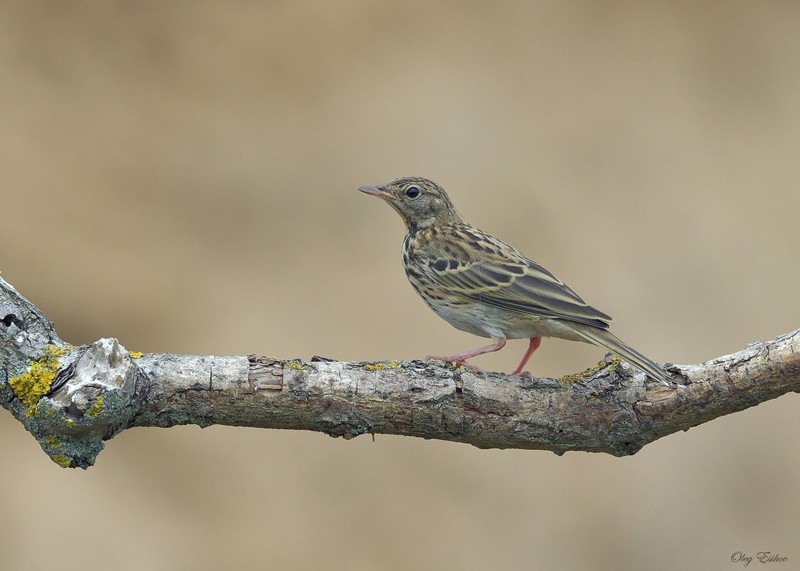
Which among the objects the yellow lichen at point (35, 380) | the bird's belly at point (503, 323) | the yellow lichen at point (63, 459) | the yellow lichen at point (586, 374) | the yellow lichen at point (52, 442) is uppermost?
the bird's belly at point (503, 323)

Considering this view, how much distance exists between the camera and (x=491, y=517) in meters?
9.97

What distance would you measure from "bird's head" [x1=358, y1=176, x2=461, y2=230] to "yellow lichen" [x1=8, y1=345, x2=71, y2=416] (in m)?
3.19

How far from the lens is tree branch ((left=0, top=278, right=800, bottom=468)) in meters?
4.48

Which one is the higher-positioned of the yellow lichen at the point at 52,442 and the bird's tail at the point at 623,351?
the bird's tail at the point at 623,351

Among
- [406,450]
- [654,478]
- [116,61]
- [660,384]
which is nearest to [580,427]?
[660,384]

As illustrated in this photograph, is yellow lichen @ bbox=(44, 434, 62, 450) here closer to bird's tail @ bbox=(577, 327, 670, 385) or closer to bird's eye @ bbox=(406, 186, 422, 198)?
bird's tail @ bbox=(577, 327, 670, 385)

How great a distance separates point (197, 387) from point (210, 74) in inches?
239

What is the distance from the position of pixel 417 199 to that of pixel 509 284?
1.45m

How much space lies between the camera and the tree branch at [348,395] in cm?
448

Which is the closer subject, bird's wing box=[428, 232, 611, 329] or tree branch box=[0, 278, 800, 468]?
tree branch box=[0, 278, 800, 468]

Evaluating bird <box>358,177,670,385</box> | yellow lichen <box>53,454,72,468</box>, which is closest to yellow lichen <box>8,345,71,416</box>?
yellow lichen <box>53,454,72,468</box>

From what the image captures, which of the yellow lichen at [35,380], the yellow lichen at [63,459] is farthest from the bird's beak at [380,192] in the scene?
the yellow lichen at [63,459]

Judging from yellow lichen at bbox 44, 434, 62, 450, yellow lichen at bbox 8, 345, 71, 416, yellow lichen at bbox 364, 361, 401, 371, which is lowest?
yellow lichen at bbox 44, 434, 62, 450

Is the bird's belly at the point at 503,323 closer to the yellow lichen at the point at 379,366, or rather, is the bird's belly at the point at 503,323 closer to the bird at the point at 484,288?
the bird at the point at 484,288
